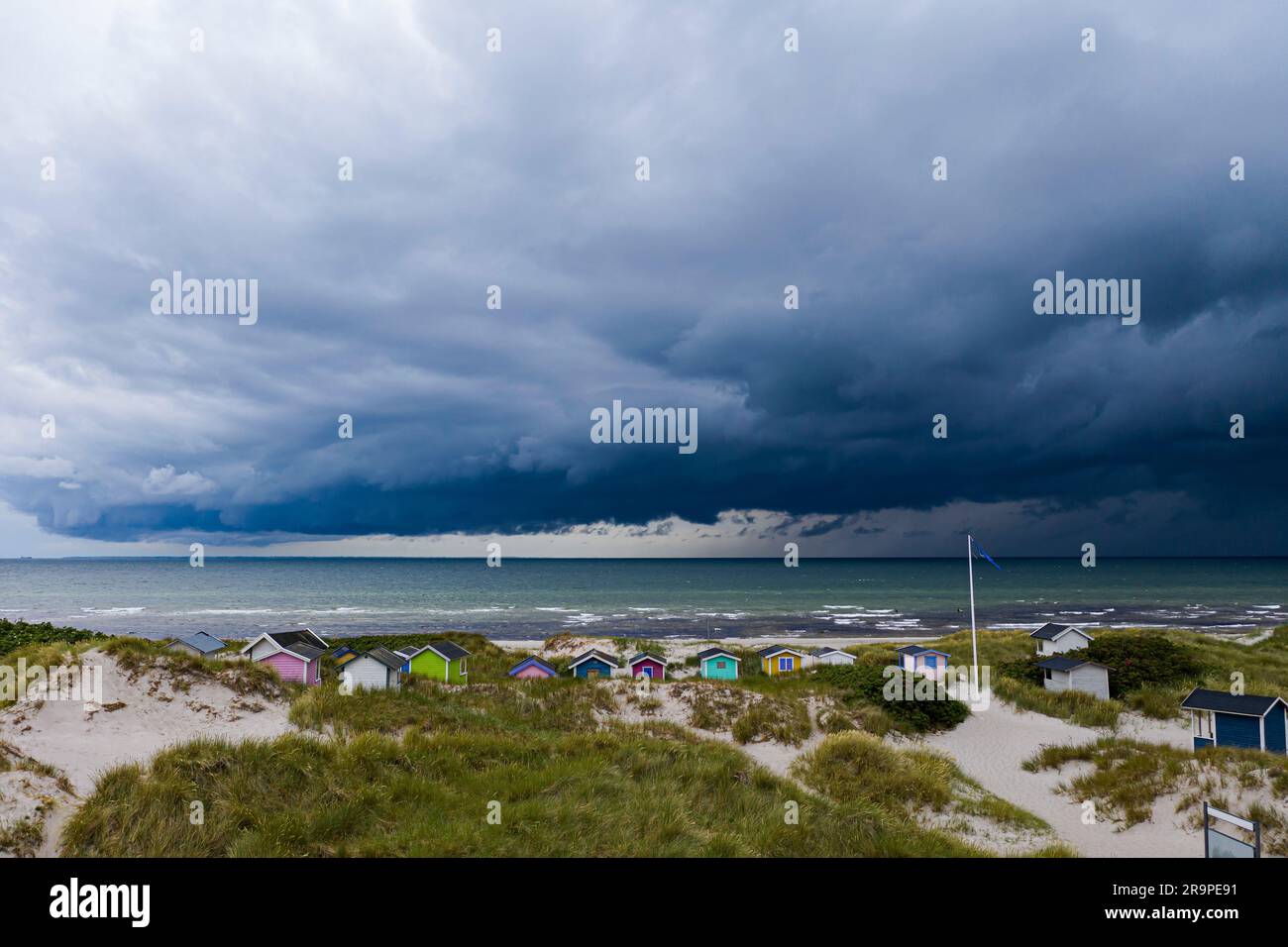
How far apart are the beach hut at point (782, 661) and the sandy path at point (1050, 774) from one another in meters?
16.9

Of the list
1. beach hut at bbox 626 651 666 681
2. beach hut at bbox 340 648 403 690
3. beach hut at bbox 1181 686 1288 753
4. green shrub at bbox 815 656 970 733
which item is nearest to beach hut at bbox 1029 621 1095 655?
green shrub at bbox 815 656 970 733

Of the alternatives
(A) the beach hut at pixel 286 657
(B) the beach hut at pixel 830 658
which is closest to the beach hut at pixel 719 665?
(B) the beach hut at pixel 830 658

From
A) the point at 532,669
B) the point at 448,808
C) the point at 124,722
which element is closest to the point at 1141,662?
the point at 532,669

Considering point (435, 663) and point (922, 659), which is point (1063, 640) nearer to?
point (922, 659)

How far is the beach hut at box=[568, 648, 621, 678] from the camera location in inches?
1703

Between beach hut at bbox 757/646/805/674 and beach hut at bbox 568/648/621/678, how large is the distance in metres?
11.8

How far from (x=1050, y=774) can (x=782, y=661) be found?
26318 millimetres

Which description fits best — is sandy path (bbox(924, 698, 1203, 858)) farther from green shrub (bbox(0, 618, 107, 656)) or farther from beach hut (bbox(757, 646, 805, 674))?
green shrub (bbox(0, 618, 107, 656))

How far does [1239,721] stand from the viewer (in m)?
20.6

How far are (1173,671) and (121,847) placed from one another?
45243 millimetres

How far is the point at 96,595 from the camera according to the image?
12219cm

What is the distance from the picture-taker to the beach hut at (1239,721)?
65.9ft
